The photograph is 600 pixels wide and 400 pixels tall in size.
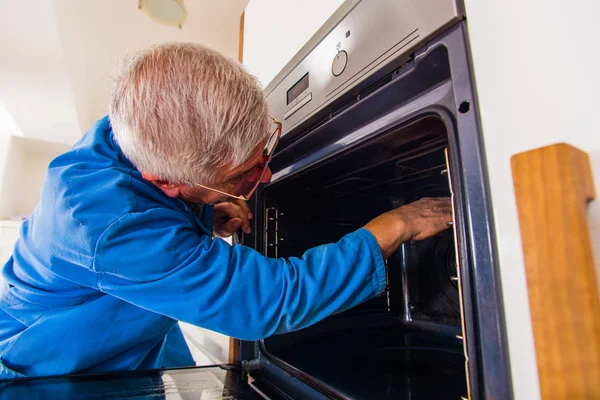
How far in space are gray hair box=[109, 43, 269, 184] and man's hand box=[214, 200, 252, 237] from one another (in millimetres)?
315

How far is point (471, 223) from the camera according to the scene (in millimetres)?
361

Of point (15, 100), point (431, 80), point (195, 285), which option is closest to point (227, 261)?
point (195, 285)

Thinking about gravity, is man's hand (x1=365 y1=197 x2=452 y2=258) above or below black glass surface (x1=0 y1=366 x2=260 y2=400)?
above

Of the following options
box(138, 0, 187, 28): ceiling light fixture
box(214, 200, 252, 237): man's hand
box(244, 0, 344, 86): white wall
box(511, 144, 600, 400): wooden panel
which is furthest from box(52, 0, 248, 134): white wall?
box(511, 144, 600, 400): wooden panel

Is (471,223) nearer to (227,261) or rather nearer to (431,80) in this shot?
(431,80)

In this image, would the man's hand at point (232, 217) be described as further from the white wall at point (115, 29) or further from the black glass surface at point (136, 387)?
the white wall at point (115, 29)

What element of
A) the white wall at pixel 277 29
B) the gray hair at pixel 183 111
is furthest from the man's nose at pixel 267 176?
the white wall at pixel 277 29

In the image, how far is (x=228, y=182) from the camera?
0.72 meters

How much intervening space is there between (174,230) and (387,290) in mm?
710

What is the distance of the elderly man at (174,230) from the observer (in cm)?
54

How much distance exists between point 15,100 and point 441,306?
304 centimetres

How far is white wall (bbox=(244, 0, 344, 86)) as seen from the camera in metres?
0.73

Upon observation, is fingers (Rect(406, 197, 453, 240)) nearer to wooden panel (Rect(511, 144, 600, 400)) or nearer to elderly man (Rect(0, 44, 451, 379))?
elderly man (Rect(0, 44, 451, 379))

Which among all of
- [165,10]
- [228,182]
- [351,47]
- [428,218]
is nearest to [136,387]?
[228,182]
